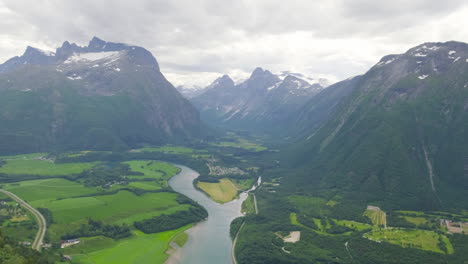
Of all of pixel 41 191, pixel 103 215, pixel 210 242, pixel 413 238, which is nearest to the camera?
pixel 413 238

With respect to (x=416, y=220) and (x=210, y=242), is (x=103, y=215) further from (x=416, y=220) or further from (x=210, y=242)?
(x=416, y=220)

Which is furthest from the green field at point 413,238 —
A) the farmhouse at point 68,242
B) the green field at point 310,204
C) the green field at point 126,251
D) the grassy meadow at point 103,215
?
the farmhouse at point 68,242

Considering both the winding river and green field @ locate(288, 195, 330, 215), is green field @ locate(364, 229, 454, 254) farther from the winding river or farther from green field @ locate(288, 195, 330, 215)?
the winding river

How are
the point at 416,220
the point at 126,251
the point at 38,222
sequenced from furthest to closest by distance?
the point at 416,220 < the point at 38,222 < the point at 126,251

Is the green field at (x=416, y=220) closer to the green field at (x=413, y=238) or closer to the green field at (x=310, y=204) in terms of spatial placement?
the green field at (x=413, y=238)

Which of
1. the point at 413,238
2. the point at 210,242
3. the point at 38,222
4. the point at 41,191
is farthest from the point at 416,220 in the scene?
the point at 41,191

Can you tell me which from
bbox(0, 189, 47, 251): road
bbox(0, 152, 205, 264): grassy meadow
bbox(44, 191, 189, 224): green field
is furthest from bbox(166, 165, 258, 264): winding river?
bbox(0, 189, 47, 251): road

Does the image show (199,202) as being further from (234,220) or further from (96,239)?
(96,239)
